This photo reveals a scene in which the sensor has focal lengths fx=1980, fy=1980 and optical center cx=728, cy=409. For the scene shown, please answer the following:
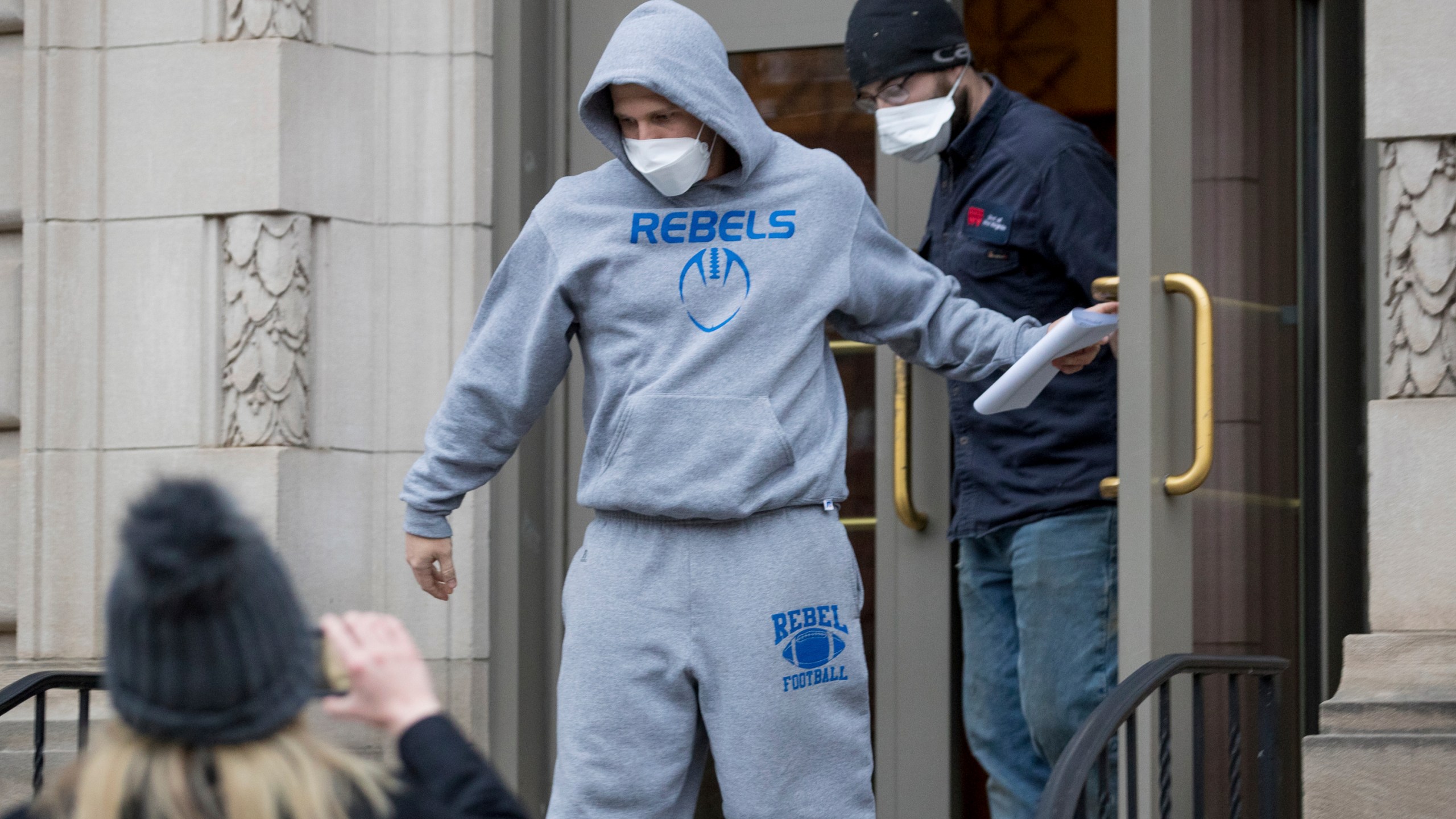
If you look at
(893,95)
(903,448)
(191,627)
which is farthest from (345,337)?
(191,627)

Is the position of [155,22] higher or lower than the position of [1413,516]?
higher

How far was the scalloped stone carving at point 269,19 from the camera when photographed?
5125 millimetres

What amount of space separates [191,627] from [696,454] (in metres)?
1.74

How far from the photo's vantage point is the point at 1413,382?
14.0ft

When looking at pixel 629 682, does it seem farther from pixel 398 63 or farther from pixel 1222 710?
pixel 398 63

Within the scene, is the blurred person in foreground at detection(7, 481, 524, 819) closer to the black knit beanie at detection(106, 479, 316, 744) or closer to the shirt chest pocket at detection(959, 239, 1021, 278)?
the black knit beanie at detection(106, 479, 316, 744)

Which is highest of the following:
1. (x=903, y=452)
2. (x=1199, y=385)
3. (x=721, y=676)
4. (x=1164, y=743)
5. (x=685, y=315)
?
(x=685, y=315)

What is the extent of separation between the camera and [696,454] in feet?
11.2

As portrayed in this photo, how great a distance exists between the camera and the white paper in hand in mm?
3646

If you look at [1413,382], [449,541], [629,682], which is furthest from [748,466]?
[1413,382]

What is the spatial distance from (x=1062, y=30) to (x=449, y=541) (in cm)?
427

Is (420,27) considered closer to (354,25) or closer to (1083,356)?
(354,25)

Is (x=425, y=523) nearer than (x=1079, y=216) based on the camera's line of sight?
Yes

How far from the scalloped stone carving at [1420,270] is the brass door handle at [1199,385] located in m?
0.70
